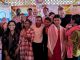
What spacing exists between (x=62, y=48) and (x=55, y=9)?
1630 millimetres

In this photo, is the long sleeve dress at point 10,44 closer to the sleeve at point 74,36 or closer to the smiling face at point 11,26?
the smiling face at point 11,26

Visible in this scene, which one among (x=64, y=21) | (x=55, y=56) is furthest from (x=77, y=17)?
(x=55, y=56)

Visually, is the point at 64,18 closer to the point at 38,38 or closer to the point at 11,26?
the point at 38,38

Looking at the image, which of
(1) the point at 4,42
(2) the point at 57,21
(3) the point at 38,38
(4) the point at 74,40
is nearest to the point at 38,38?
(3) the point at 38,38

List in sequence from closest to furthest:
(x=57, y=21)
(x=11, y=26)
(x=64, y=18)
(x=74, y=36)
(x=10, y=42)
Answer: (x=74, y=36) < (x=57, y=21) < (x=11, y=26) < (x=10, y=42) < (x=64, y=18)

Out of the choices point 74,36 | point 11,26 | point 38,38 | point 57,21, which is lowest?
point 38,38

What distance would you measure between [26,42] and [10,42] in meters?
0.35

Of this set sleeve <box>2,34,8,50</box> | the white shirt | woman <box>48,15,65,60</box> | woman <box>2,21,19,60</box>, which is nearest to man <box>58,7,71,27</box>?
woman <box>48,15,65,60</box>

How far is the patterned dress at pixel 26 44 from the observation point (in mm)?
6157

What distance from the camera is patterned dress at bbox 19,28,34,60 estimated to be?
616 centimetres

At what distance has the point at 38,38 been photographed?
619cm

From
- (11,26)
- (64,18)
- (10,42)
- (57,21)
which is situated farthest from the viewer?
(64,18)

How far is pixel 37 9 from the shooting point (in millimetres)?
7312

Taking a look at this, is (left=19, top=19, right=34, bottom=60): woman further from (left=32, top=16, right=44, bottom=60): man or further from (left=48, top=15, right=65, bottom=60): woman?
(left=48, top=15, right=65, bottom=60): woman
